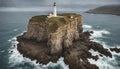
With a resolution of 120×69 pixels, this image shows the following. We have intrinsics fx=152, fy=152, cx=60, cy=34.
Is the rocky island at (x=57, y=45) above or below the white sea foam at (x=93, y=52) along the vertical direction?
above

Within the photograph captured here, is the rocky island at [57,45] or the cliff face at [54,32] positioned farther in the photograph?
the cliff face at [54,32]

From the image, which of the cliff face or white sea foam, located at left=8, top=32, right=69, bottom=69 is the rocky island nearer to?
the cliff face

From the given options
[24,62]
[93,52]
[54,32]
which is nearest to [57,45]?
[54,32]

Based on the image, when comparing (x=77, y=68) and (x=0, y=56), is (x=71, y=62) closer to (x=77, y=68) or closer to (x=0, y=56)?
(x=77, y=68)

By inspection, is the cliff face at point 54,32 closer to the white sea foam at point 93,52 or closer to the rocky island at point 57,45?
the rocky island at point 57,45

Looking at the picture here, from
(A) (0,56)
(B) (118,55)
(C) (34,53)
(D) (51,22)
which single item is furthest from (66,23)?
(A) (0,56)

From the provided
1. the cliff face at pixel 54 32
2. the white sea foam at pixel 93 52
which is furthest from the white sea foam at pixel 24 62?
the white sea foam at pixel 93 52

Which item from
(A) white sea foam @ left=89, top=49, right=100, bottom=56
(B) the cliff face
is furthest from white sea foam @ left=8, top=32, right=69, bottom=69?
(A) white sea foam @ left=89, top=49, right=100, bottom=56

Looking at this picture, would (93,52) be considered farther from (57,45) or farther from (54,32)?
(54,32)
